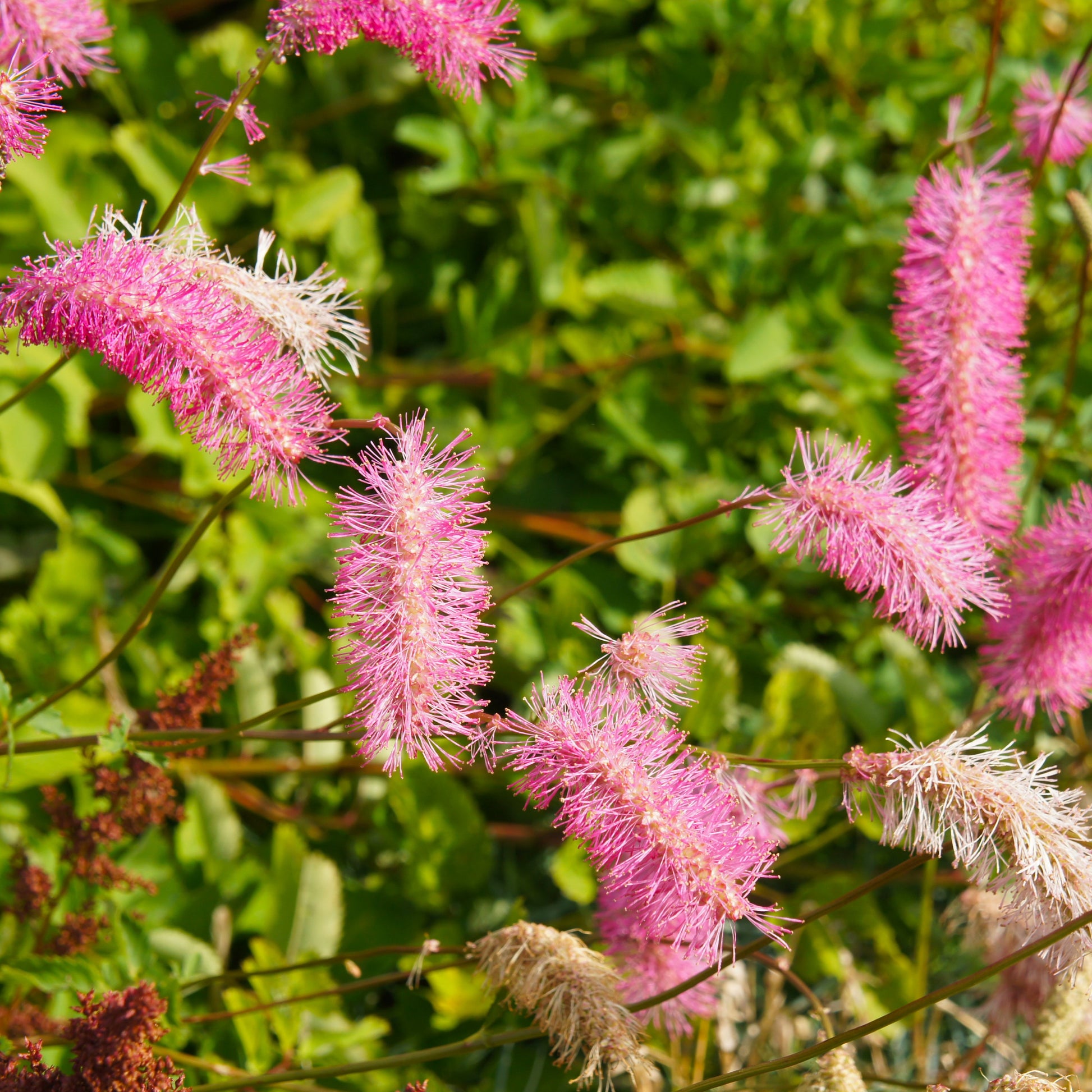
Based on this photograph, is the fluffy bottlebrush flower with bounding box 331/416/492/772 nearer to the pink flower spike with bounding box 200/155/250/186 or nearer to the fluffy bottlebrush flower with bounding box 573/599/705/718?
the fluffy bottlebrush flower with bounding box 573/599/705/718

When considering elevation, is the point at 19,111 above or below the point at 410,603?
above

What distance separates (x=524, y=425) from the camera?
1366 millimetres

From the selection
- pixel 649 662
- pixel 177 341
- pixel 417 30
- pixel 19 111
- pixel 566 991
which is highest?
pixel 417 30

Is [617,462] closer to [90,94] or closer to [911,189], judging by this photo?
[911,189]

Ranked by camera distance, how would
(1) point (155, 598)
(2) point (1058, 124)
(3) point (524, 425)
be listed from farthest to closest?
(3) point (524, 425), (2) point (1058, 124), (1) point (155, 598)

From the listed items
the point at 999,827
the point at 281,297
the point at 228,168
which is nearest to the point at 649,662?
the point at 999,827

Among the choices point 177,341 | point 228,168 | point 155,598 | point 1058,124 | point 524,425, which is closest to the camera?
point 177,341

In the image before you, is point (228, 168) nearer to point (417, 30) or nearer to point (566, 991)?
point (417, 30)

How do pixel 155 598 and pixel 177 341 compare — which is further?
pixel 155 598

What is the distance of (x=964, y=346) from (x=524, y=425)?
2.05 feet

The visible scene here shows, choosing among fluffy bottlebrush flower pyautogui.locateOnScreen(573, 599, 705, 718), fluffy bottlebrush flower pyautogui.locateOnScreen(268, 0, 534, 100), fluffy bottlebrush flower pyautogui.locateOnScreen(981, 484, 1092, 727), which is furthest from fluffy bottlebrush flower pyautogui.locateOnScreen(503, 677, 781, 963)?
fluffy bottlebrush flower pyautogui.locateOnScreen(268, 0, 534, 100)

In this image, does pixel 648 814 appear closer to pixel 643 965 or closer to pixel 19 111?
pixel 643 965

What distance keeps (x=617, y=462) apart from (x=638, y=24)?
28.6 inches

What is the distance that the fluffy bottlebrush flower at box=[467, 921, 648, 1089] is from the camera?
651 millimetres
